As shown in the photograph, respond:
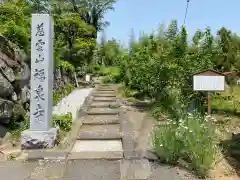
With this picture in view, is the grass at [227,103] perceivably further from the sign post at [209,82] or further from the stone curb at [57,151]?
the stone curb at [57,151]

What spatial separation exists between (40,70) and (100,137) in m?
1.90

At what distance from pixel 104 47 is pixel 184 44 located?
81.3ft

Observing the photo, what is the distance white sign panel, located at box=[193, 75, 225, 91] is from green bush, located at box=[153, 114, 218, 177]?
2.20m

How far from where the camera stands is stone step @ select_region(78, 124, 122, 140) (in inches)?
231

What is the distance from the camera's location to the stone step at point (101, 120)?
732cm

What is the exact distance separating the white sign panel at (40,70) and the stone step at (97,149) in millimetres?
730

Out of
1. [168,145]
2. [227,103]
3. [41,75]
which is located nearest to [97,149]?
[168,145]

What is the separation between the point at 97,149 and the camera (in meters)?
5.07

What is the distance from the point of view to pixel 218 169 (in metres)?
4.39

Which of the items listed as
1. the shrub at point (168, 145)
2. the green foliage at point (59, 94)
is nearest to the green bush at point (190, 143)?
the shrub at point (168, 145)

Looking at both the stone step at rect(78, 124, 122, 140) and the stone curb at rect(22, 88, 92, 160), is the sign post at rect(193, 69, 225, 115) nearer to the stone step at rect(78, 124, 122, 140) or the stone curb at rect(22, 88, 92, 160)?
the stone step at rect(78, 124, 122, 140)

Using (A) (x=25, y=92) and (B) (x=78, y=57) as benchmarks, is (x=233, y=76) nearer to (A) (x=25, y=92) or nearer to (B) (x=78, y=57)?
(A) (x=25, y=92)

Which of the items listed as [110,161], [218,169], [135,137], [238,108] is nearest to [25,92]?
[135,137]

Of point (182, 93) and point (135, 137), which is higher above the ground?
point (182, 93)
